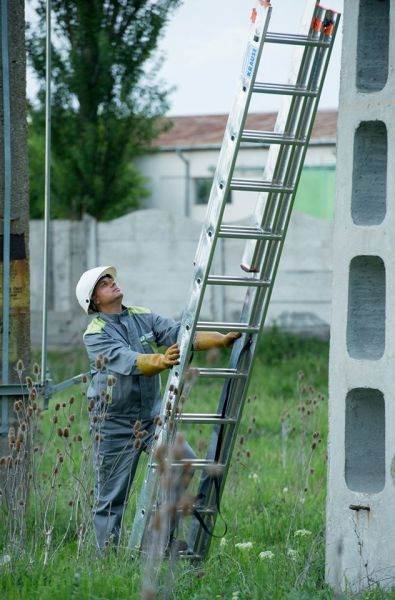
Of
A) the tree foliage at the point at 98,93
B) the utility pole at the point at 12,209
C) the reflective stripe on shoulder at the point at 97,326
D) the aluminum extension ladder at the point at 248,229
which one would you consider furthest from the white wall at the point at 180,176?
the aluminum extension ladder at the point at 248,229

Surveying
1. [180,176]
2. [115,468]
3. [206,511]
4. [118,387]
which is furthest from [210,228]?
[180,176]

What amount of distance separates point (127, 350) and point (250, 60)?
5.27ft

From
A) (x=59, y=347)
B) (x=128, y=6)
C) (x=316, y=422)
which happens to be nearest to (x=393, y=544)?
(x=316, y=422)

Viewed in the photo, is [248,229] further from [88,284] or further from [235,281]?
[88,284]

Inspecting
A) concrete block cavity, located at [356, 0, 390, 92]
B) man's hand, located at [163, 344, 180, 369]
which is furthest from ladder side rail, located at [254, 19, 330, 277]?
man's hand, located at [163, 344, 180, 369]

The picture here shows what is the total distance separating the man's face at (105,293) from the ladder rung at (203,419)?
949mm

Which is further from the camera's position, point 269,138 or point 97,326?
point 97,326

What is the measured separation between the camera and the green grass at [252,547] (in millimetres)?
5500

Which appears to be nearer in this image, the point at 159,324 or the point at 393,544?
the point at 393,544

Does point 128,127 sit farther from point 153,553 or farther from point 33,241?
point 153,553

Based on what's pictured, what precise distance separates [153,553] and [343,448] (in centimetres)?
178

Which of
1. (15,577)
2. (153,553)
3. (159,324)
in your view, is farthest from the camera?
(159,324)

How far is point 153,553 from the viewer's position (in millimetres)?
4227

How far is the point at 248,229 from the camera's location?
19.8 feet
